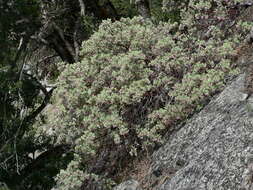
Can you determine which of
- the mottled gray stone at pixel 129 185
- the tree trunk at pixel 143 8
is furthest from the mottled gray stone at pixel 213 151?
the tree trunk at pixel 143 8

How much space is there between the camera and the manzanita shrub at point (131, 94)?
21.2 ft

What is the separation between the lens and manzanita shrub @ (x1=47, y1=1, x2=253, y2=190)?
21.2ft

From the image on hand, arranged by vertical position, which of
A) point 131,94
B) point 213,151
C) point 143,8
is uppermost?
point 143,8

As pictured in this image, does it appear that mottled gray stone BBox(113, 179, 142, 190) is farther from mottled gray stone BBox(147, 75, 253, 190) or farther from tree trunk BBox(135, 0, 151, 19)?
tree trunk BBox(135, 0, 151, 19)

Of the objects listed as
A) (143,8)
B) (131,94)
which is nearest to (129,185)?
(131,94)

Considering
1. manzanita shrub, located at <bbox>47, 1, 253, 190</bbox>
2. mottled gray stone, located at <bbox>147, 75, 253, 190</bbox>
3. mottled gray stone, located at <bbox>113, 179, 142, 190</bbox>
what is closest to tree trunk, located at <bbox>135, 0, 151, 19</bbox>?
manzanita shrub, located at <bbox>47, 1, 253, 190</bbox>

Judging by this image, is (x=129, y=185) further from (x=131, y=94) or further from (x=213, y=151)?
(x=213, y=151)

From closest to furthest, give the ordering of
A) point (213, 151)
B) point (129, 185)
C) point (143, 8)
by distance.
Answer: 1. point (213, 151)
2. point (129, 185)
3. point (143, 8)

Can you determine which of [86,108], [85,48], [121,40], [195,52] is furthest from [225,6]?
[86,108]

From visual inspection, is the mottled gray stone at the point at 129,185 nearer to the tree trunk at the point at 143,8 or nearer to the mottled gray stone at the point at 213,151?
the mottled gray stone at the point at 213,151

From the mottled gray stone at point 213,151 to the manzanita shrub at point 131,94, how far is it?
0.31 meters

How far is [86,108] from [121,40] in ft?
4.98

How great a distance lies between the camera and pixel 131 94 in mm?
6766

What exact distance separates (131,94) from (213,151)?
1.86 m
